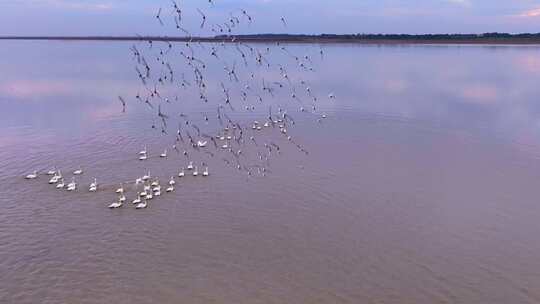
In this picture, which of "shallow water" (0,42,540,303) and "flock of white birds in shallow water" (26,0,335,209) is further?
"flock of white birds in shallow water" (26,0,335,209)

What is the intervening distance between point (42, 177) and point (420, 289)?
47.7 feet

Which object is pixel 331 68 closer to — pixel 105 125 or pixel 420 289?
pixel 105 125

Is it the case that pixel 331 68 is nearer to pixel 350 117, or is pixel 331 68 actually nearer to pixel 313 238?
pixel 350 117

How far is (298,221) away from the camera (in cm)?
1533

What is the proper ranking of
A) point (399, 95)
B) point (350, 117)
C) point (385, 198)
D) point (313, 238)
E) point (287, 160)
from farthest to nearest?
point (399, 95) < point (350, 117) < point (287, 160) < point (385, 198) < point (313, 238)

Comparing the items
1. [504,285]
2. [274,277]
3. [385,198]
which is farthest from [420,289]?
[385,198]

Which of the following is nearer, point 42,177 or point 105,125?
point 42,177

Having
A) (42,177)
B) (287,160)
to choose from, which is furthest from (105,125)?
(287,160)

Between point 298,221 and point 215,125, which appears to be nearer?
point 298,221

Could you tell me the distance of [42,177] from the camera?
749 inches

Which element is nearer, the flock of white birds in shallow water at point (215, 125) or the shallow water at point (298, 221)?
the shallow water at point (298, 221)

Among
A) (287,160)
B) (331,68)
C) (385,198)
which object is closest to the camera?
(385,198)

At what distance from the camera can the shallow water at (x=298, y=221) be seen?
11.8 meters

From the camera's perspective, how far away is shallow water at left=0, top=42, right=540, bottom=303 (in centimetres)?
1183
